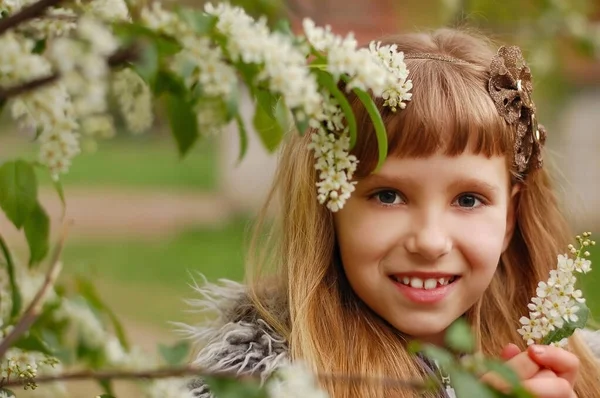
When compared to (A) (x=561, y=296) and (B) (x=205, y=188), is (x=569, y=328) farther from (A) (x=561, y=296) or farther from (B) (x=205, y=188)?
(B) (x=205, y=188)

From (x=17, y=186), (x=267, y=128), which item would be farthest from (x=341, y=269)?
(x=17, y=186)

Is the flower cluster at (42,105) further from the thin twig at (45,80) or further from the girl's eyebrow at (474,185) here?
the girl's eyebrow at (474,185)

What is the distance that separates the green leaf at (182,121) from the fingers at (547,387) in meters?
0.71

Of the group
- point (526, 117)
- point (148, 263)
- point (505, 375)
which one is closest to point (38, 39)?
point (505, 375)

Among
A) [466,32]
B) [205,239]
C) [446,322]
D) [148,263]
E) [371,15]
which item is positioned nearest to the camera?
[446,322]

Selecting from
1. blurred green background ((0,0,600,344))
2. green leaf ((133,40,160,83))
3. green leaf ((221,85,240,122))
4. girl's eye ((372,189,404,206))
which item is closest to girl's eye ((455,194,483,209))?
girl's eye ((372,189,404,206))

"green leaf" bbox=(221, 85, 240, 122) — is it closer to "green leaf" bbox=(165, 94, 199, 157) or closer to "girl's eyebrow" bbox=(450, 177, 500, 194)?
"green leaf" bbox=(165, 94, 199, 157)

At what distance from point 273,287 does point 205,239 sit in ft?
19.1

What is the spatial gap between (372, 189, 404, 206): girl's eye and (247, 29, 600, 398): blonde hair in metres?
0.06

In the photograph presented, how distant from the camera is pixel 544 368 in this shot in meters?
1.50

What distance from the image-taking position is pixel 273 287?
188cm

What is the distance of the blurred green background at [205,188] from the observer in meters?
2.85

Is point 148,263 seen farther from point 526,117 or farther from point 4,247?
point 4,247

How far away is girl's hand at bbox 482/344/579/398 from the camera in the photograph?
1456 millimetres
